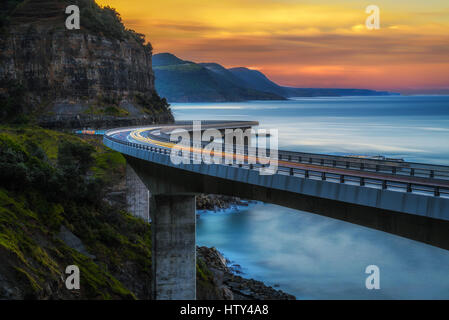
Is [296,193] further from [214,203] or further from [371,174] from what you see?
[214,203]

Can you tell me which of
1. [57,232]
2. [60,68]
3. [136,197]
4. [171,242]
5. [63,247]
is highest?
[60,68]

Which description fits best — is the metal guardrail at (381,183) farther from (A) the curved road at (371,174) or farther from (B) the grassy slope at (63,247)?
(B) the grassy slope at (63,247)

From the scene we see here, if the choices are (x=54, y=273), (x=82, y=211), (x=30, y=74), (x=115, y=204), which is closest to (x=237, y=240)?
(x=115, y=204)

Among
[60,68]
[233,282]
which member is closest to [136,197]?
[233,282]

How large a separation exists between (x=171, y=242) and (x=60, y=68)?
226 ft

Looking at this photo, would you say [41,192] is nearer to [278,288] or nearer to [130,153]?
[130,153]

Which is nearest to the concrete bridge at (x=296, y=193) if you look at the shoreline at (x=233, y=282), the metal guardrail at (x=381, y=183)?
the metal guardrail at (x=381, y=183)

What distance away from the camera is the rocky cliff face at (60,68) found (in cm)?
9525

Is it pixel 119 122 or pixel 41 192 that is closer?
pixel 41 192

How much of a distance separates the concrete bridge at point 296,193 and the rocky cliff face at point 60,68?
46.9 metres

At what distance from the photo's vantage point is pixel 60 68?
97125mm

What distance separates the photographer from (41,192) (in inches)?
1494

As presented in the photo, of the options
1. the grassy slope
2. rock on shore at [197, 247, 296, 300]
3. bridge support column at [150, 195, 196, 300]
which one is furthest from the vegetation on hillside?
rock on shore at [197, 247, 296, 300]
